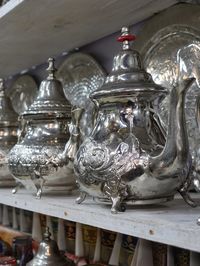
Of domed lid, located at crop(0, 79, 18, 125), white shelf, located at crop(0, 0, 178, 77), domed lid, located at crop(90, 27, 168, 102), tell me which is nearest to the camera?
domed lid, located at crop(90, 27, 168, 102)

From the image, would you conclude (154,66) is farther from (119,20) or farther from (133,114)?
(133,114)

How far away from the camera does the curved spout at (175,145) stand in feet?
1.72

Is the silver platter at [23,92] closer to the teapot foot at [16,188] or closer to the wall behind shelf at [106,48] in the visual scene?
the wall behind shelf at [106,48]

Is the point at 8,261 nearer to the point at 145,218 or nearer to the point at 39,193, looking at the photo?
the point at 39,193

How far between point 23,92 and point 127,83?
2.71 feet

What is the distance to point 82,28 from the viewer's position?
0.97m

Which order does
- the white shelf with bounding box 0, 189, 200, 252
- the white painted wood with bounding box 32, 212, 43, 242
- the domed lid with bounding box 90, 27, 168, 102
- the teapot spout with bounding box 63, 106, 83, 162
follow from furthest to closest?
the white painted wood with bounding box 32, 212, 43, 242 < the teapot spout with bounding box 63, 106, 83, 162 < the domed lid with bounding box 90, 27, 168, 102 < the white shelf with bounding box 0, 189, 200, 252

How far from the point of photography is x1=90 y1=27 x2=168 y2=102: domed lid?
56 cm

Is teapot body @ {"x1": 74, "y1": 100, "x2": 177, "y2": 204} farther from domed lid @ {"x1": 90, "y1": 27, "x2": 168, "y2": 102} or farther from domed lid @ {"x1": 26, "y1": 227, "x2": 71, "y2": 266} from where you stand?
domed lid @ {"x1": 26, "y1": 227, "x2": 71, "y2": 266}

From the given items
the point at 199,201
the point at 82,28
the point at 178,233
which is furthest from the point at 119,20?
the point at 178,233

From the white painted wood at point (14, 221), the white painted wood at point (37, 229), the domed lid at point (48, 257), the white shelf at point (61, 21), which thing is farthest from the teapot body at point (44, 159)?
the white painted wood at point (14, 221)

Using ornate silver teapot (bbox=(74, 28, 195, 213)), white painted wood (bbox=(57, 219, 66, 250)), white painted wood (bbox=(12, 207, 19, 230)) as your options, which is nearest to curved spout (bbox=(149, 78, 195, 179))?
ornate silver teapot (bbox=(74, 28, 195, 213))

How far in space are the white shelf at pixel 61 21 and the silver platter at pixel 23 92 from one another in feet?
0.47

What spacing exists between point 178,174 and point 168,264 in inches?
8.9
